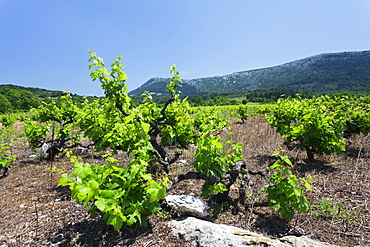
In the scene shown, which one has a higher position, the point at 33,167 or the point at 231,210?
the point at 33,167

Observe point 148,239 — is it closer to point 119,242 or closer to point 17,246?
point 119,242

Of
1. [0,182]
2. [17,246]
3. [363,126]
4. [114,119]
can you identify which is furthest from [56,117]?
[363,126]

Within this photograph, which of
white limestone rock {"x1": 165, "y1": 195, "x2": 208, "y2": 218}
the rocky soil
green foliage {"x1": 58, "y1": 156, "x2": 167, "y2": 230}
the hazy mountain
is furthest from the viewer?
the hazy mountain

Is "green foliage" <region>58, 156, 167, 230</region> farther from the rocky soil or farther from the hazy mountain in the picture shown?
the hazy mountain

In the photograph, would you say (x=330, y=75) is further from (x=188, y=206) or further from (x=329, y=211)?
(x=188, y=206)

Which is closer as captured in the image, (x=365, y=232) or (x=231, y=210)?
(x=365, y=232)

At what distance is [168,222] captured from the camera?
10.5 ft

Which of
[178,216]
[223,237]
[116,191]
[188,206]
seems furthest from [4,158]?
[223,237]

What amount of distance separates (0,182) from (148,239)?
238 inches

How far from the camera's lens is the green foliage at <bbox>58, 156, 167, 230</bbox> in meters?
2.27

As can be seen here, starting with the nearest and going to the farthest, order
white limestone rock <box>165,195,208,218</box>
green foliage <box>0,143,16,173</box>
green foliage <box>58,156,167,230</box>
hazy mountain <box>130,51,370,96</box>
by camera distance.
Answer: green foliage <box>58,156,167,230</box> → white limestone rock <box>165,195,208,218</box> → green foliage <box>0,143,16,173</box> → hazy mountain <box>130,51,370,96</box>

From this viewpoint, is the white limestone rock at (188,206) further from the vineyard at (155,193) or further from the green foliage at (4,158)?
the green foliage at (4,158)

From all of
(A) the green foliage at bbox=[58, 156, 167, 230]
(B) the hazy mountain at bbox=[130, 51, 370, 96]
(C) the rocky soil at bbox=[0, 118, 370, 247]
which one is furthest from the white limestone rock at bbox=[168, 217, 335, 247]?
(B) the hazy mountain at bbox=[130, 51, 370, 96]

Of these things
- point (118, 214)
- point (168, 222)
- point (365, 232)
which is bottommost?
point (365, 232)
